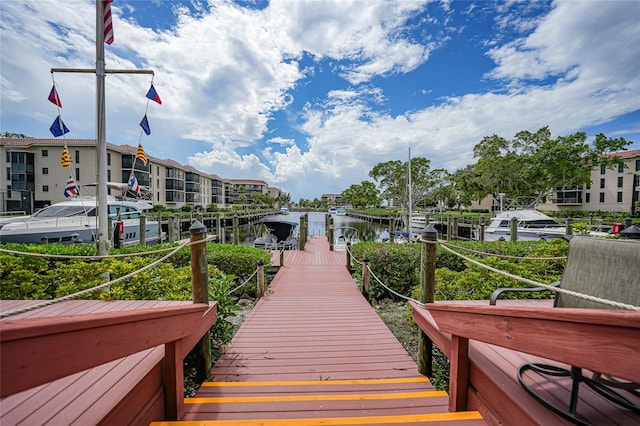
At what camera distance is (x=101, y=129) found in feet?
17.1

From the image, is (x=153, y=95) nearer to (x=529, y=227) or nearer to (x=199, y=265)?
(x=199, y=265)

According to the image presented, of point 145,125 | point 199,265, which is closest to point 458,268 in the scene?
point 199,265

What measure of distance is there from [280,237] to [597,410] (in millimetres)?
17603

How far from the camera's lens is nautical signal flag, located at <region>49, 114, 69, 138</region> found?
5867 mm

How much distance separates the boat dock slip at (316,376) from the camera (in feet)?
6.56

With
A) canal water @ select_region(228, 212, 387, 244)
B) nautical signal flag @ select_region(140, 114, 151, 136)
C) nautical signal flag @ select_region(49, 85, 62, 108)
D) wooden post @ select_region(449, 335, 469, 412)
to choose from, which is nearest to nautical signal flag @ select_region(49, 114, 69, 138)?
nautical signal flag @ select_region(49, 85, 62, 108)

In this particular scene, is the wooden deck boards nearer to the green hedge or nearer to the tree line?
the green hedge

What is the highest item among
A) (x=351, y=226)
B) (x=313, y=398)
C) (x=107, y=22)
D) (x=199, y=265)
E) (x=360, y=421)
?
(x=107, y=22)

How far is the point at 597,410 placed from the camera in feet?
4.57

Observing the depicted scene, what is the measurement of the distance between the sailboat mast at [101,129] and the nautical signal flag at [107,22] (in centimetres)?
4

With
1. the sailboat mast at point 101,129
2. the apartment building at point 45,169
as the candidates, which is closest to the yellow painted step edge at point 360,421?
the sailboat mast at point 101,129

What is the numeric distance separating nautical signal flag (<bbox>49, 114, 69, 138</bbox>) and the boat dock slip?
5.85 meters

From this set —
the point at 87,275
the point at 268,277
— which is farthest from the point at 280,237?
the point at 87,275

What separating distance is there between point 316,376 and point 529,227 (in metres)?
16.5
